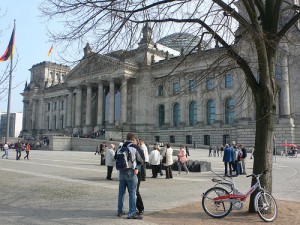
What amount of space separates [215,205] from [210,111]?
4897cm

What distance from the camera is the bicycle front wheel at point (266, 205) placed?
7.47m

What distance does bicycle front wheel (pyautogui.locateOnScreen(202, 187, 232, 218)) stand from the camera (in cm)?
768

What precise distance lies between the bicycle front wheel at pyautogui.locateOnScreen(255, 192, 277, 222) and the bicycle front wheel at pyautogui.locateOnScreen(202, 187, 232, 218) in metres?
0.68

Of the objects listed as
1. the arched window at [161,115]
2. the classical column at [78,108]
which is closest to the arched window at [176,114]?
the arched window at [161,115]

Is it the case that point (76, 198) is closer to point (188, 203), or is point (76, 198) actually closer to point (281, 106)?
point (188, 203)

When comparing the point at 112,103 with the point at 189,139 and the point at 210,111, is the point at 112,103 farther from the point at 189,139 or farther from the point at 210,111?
the point at 210,111

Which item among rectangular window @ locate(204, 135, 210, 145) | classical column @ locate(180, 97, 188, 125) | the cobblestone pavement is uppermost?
classical column @ locate(180, 97, 188, 125)

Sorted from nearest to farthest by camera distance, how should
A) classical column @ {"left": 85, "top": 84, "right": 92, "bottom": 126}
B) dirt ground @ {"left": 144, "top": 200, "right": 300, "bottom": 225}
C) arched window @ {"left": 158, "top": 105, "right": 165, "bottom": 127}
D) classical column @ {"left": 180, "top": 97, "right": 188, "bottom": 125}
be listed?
dirt ground @ {"left": 144, "top": 200, "right": 300, "bottom": 225}
classical column @ {"left": 180, "top": 97, "right": 188, "bottom": 125}
arched window @ {"left": 158, "top": 105, "right": 165, "bottom": 127}
classical column @ {"left": 85, "top": 84, "right": 92, "bottom": 126}

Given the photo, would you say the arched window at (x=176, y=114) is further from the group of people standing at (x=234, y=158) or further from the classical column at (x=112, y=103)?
the group of people standing at (x=234, y=158)

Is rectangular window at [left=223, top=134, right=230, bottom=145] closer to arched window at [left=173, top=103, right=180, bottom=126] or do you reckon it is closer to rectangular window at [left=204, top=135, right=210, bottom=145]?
rectangular window at [left=204, top=135, right=210, bottom=145]

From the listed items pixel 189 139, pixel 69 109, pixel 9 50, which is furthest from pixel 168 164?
pixel 69 109

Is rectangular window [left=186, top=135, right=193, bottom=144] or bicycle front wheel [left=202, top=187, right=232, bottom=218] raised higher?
rectangular window [left=186, top=135, right=193, bottom=144]

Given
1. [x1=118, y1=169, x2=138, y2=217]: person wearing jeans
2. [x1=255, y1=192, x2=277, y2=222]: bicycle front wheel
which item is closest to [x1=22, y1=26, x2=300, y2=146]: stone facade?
[x1=118, y1=169, x2=138, y2=217]: person wearing jeans

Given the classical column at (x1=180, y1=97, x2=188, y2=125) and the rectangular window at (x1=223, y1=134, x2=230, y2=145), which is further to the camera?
the classical column at (x1=180, y1=97, x2=188, y2=125)
